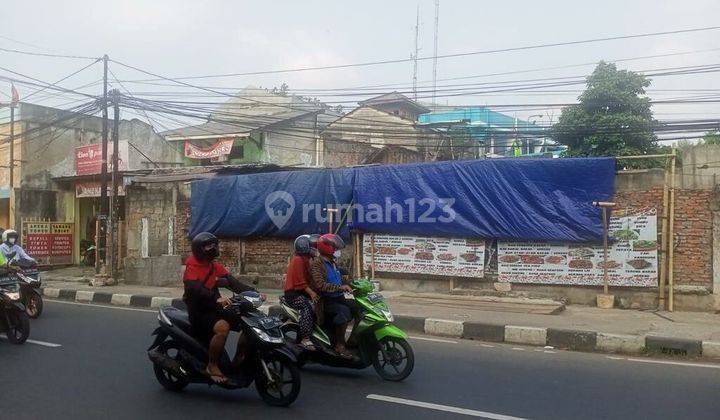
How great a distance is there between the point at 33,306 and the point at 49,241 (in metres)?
11.4

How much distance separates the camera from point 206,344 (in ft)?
18.1

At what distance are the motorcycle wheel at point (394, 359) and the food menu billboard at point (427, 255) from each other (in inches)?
236

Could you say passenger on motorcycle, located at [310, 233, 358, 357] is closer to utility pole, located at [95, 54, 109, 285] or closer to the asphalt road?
the asphalt road

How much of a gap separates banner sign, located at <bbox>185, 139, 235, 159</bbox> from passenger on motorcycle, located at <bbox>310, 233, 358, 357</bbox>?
2063 centimetres

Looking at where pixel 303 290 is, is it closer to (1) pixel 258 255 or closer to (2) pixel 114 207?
(1) pixel 258 255

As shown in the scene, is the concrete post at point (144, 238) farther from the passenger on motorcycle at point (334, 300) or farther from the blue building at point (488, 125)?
the passenger on motorcycle at point (334, 300)

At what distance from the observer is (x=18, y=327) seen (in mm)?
8227

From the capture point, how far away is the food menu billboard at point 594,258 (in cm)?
1055

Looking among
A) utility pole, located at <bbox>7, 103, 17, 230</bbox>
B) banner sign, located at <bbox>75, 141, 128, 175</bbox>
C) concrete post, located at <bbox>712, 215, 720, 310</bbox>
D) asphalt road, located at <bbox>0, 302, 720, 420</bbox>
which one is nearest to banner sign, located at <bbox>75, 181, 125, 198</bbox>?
banner sign, located at <bbox>75, 141, 128, 175</bbox>

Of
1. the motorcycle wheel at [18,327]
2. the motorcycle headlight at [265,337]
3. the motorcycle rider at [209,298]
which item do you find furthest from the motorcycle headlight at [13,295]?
the motorcycle headlight at [265,337]

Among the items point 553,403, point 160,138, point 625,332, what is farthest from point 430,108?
point 553,403

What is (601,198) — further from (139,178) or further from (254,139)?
Answer: (254,139)

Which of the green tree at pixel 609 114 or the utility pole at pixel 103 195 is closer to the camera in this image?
the utility pole at pixel 103 195

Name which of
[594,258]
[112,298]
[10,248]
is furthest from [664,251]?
[112,298]
